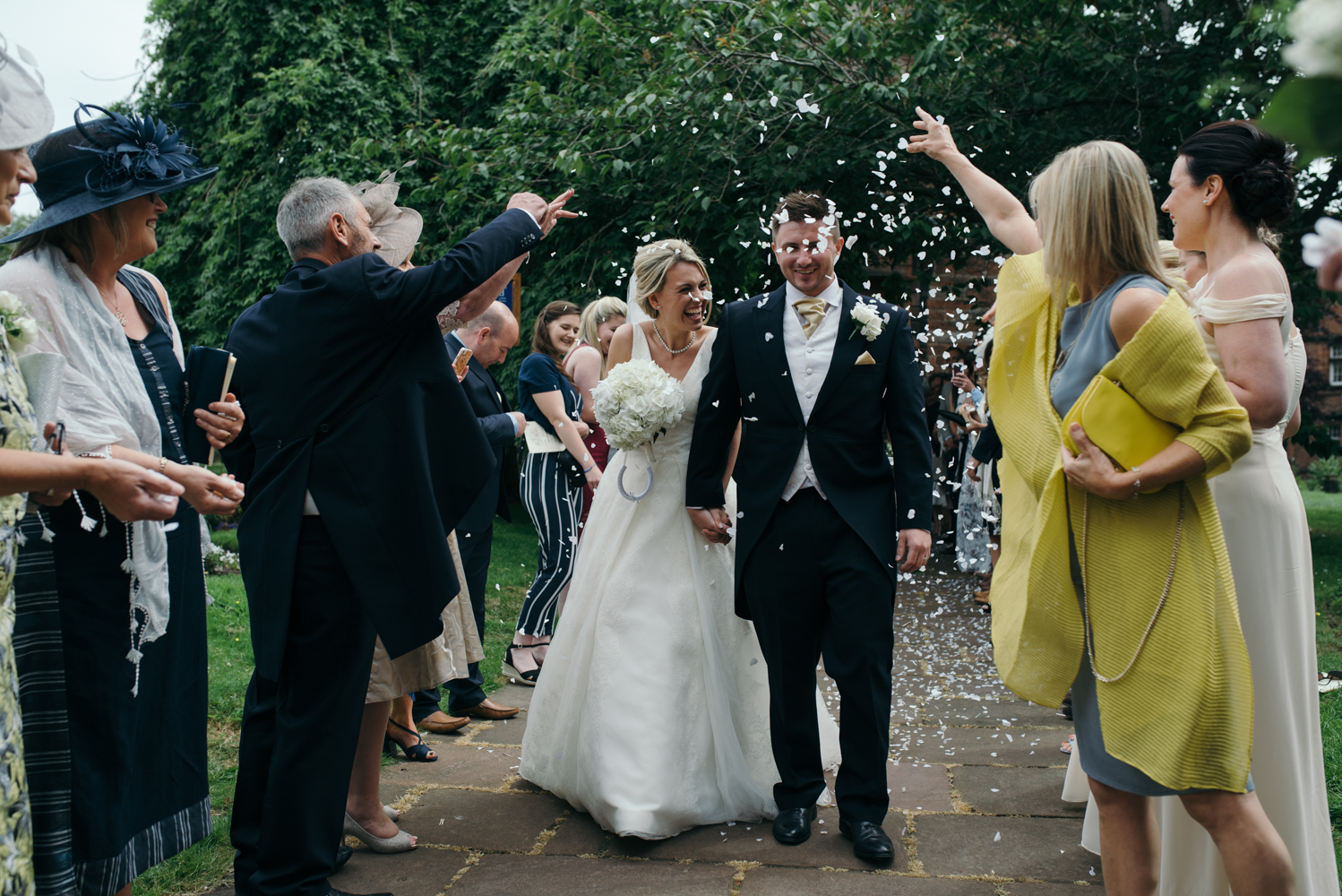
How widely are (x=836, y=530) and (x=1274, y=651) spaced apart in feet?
4.65

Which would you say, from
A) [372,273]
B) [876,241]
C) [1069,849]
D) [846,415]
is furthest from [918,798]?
[876,241]

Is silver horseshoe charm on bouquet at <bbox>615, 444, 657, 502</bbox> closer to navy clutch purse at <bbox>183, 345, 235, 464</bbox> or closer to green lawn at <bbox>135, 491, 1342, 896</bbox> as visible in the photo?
navy clutch purse at <bbox>183, 345, 235, 464</bbox>

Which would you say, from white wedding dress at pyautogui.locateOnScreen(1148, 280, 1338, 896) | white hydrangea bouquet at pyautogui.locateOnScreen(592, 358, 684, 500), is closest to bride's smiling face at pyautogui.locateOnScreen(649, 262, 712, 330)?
white hydrangea bouquet at pyautogui.locateOnScreen(592, 358, 684, 500)

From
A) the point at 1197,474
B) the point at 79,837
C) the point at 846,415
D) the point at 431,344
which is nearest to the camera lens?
the point at 1197,474

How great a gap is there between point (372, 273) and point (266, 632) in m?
1.09

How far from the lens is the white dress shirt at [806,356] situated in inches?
143

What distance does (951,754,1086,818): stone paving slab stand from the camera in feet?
12.4

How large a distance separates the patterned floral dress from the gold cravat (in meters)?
2.61

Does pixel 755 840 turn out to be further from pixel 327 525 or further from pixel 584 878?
pixel 327 525

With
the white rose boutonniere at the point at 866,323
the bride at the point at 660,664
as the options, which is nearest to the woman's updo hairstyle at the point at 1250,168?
the white rose boutonniere at the point at 866,323

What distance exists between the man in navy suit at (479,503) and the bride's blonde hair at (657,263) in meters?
0.94

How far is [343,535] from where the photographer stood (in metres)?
2.90

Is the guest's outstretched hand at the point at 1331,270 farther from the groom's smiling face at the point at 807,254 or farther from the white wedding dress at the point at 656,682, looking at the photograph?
the white wedding dress at the point at 656,682

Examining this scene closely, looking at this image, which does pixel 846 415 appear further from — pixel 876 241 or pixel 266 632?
pixel 876 241
